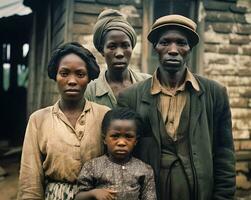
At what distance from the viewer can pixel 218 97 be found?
251 centimetres

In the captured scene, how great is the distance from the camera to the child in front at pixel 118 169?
7.50 feet

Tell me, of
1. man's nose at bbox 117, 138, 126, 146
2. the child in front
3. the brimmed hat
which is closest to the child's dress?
the child in front

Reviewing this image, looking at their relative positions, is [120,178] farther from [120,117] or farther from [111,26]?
[111,26]

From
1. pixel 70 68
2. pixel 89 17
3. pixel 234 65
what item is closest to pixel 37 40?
pixel 89 17

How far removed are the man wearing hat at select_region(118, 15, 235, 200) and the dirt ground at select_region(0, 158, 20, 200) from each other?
4.07 metres

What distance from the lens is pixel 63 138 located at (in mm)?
2334

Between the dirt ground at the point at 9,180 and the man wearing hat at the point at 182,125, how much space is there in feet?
13.4

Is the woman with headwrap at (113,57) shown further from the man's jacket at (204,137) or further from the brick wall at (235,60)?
the brick wall at (235,60)

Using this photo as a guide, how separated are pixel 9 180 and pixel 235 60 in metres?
4.52

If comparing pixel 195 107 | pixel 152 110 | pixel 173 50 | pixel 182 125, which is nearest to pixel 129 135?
pixel 152 110

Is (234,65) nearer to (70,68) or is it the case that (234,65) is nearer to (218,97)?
(218,97)

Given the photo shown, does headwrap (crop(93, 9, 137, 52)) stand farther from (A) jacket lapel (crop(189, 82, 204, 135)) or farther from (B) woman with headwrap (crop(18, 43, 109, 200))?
(A) jacket lapel (crop(189, 82, 204, 135))

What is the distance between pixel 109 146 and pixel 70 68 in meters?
0.55

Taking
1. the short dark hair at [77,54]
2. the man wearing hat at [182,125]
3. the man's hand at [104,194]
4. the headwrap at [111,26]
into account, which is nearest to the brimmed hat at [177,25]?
the man wearing hat at [182,125]
